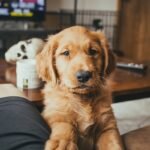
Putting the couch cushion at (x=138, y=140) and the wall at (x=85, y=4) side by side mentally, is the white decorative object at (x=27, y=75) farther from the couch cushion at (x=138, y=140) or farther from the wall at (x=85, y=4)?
the wall at (x=85, y=4)

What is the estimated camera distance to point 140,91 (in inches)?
61.2

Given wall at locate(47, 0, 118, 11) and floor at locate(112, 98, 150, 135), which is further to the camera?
wall at locate(47, 0, 118, 11)

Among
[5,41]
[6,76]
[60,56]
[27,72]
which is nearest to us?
[60,56]

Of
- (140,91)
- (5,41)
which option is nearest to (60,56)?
(140,91)

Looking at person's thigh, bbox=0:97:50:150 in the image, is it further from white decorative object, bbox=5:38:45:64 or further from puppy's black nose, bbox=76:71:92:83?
white decorative object, bbox=5:38:45:64

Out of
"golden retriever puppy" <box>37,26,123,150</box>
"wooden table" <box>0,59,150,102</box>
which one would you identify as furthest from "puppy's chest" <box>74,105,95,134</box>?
"wooden table" <box>0,59,150,102</box>

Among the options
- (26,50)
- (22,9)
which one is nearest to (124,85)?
(26,50)

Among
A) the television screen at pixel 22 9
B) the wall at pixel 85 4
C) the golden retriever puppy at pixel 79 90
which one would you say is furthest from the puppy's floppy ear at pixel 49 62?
the wall at pixel 85 4

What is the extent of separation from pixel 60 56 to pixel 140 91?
614 mm

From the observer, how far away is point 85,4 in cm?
416

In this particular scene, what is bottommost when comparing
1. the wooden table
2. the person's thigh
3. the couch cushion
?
the wooden table

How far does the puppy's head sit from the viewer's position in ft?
3.25

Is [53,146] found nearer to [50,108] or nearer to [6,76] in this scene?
[50,108]

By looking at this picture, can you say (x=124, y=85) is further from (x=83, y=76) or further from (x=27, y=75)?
(x=83, y=76)
